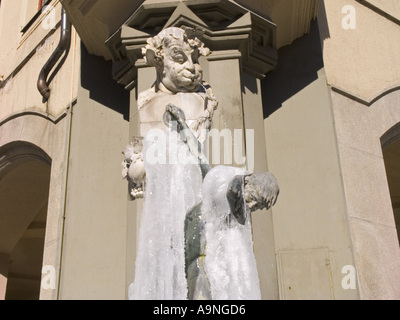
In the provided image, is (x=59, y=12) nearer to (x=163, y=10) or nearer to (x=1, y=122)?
(x=1, y=122)

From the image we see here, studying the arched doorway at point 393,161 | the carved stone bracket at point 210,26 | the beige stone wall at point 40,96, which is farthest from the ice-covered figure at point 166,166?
the arched doorway at point 393,161

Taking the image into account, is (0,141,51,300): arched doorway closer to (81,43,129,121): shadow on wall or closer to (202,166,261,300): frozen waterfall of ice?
(81,43,129,121): shadow on wall

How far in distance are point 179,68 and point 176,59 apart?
0.24ft

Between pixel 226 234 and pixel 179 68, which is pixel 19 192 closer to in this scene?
pixel 179 68

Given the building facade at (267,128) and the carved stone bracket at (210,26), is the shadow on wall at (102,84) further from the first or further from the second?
the carved stone bracket at (210,26)

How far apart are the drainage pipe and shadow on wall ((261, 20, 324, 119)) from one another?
235 centimetres

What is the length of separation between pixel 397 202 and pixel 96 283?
20.9 feet

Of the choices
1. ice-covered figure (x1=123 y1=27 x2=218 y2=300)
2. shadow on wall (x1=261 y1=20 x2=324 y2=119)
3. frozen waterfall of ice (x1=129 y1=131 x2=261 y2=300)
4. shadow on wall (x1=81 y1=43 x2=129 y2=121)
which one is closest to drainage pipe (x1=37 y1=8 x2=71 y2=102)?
shadow on wall (x1=81 y1=43 x2=129 y2=121)

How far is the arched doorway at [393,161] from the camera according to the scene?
644cm

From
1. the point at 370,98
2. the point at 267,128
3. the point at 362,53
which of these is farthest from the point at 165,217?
the point at 362,53

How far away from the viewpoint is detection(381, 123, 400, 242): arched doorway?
21.1ft

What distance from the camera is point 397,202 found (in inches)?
400

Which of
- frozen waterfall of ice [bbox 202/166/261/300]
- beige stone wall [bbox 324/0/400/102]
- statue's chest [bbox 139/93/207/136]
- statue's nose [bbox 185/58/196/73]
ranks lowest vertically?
frozen waterfall of ice [bbox 202/166/261/300]
